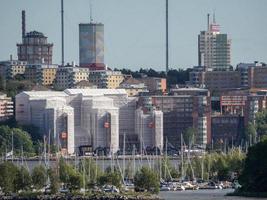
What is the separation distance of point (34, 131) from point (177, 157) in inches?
498

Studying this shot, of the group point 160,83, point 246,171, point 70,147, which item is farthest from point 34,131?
point 246,171

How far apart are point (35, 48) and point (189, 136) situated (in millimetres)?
37819

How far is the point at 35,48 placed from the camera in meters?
168

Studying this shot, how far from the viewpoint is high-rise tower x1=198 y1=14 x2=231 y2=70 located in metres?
171

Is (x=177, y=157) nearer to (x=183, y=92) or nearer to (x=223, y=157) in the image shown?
(x=223, y=157)

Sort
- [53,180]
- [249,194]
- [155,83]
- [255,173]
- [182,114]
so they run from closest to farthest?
[249,194] → [255,173] → [53,180] → [182,114] → [155,83]

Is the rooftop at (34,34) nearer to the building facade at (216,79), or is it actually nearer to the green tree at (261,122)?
the building facade at (216,79)

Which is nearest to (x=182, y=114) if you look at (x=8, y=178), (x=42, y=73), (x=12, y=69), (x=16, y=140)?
(x=16, y=140)

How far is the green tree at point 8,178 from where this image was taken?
86.1m

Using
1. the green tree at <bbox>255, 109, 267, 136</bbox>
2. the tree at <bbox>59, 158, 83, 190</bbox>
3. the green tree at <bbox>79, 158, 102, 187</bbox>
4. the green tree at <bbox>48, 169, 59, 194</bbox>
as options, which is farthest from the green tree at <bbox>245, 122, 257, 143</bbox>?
the green tree at <bbox>48, 169, 59, 194</bbox>

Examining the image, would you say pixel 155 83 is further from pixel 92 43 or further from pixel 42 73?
pixel 92 43

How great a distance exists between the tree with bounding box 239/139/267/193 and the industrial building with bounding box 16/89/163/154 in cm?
4027

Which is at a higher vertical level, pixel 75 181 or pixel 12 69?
pixel 12 69

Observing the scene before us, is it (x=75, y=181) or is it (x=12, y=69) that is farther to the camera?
(x=12, y=69)
